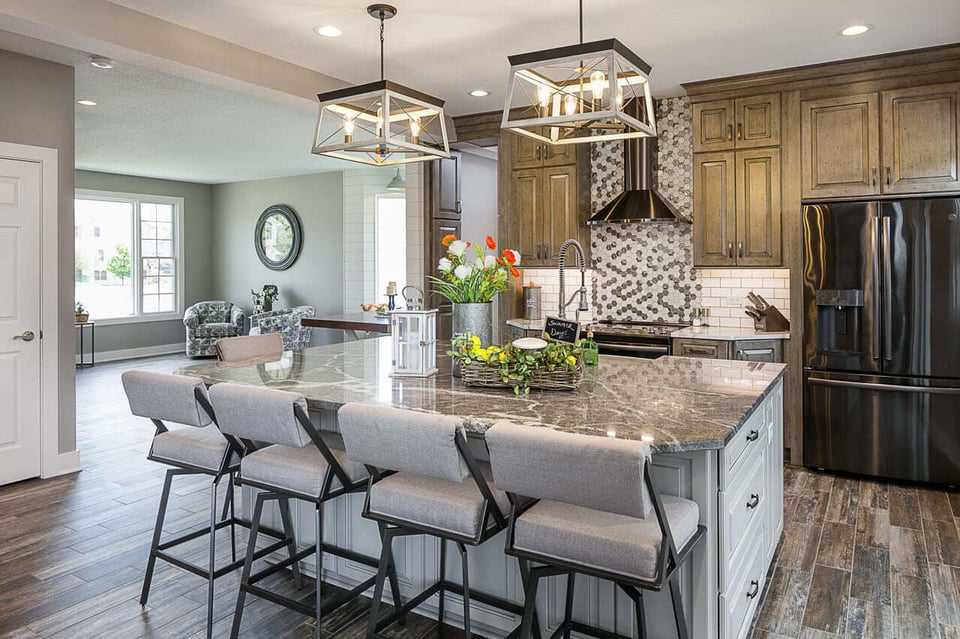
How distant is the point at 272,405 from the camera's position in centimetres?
221

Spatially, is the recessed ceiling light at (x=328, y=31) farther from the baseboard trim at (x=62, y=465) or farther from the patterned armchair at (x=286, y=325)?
the patterned armchair at (x=286, y=325)

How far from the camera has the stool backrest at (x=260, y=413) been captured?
219 centimetres

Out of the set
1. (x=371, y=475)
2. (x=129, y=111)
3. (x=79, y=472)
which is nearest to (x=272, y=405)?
(x=371, y=475)

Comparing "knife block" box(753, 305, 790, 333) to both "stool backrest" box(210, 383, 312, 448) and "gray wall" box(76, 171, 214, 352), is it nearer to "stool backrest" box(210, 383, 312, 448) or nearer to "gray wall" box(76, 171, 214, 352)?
"stool backrest" box(210, 383, 312, 448)

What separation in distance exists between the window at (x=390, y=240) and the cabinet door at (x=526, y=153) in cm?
416

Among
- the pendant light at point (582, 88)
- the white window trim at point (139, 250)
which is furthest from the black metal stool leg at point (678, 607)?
the white window trim at point (139, 250)

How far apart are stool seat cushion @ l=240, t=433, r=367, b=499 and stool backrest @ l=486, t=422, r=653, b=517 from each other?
0.79m

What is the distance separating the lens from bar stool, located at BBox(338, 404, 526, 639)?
1859mm

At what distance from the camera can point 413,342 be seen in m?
2.89

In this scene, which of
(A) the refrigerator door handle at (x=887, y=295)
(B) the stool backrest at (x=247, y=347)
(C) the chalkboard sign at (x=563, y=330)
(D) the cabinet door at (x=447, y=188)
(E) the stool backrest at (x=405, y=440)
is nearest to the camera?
(E) the stool backrest at (x=405, y=440)

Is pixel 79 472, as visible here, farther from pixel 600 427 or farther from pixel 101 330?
pixel 101 330

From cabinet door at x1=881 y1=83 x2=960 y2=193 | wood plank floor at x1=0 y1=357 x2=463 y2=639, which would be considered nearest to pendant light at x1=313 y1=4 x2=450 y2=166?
wood plank floor at x1=0 y1=357 x2=463 y2=639

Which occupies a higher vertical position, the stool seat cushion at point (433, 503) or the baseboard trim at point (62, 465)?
the stool seat cushion at point (433, 503)

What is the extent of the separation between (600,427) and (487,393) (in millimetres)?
624
